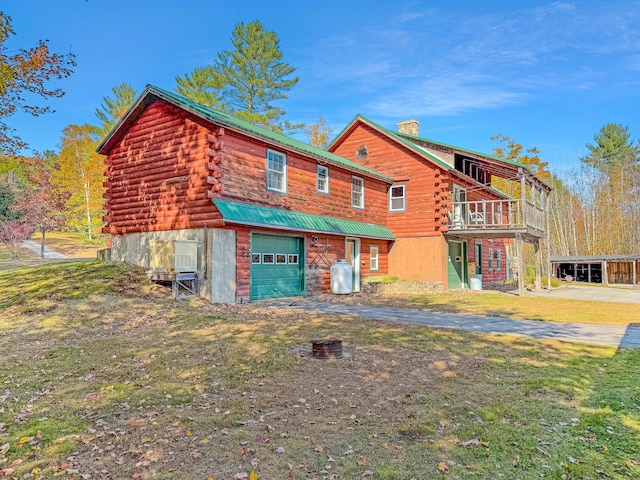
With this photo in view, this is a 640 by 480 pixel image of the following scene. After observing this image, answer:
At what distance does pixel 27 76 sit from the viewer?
12281mm

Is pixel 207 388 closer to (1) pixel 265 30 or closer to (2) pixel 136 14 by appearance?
(2) pixel 136 14

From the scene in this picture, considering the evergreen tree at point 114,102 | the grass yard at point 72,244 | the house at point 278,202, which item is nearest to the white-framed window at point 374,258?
the house at point 278,202

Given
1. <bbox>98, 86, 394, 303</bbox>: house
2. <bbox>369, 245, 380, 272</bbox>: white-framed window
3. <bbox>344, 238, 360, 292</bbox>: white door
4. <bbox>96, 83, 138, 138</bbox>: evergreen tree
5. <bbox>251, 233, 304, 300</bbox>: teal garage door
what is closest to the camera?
<bbox>98, 86, 394, 303</bbox>: house

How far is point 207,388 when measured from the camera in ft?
16.9

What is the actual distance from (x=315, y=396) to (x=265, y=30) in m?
39.5

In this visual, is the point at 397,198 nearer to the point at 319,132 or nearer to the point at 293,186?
the point at 293,186

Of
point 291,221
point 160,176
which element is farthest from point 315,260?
point 160,176

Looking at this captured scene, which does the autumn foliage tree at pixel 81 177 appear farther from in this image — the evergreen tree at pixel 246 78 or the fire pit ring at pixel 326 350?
the fire pit ring at pixel 326 350

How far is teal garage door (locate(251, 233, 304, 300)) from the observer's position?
13641mm

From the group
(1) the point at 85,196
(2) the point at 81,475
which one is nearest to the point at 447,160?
(2) the point at 81,475

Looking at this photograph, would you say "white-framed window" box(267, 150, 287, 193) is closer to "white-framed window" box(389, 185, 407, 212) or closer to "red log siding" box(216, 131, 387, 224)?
"red log siding" box(216, 131, 387, 224)

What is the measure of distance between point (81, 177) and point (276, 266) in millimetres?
30000

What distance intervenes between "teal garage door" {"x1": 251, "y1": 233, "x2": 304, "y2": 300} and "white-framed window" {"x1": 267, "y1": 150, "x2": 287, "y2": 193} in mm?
1818

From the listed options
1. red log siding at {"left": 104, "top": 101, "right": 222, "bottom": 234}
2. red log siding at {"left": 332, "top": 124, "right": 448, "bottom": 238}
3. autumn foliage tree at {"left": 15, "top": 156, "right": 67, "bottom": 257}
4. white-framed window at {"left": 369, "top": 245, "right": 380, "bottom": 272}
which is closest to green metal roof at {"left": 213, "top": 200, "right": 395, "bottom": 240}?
red log siding at {"left": 104, "top": 101, "right": 222, "bottom": 234}
